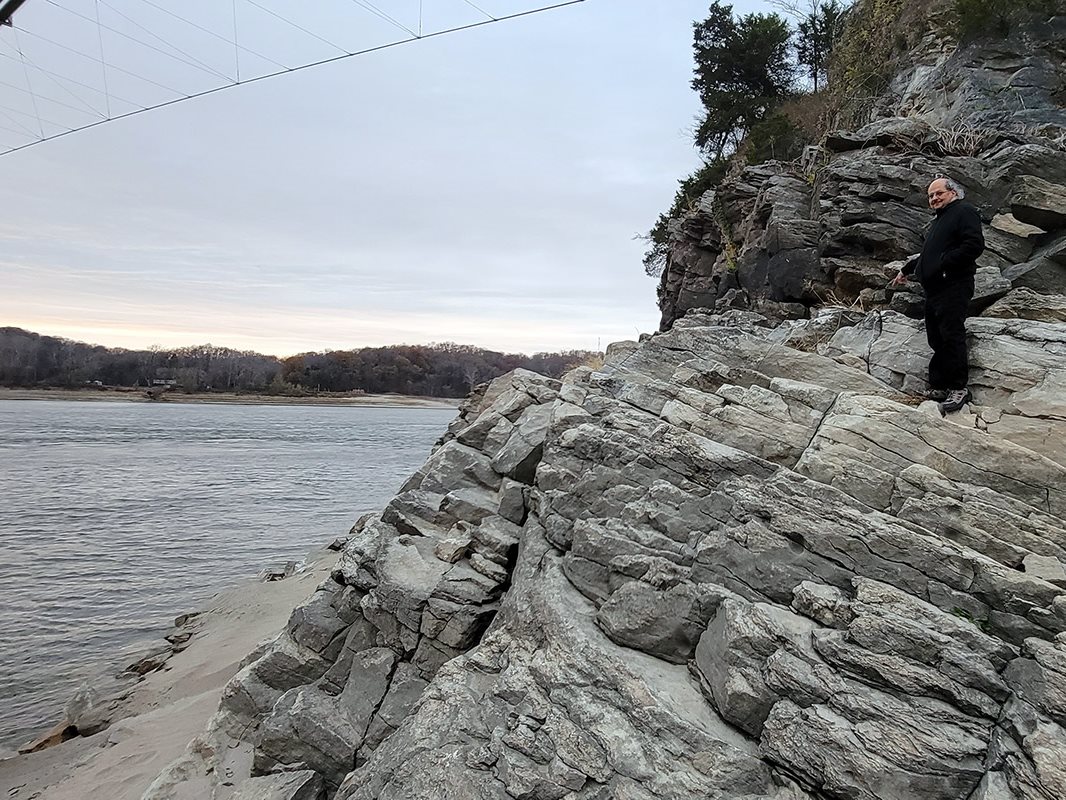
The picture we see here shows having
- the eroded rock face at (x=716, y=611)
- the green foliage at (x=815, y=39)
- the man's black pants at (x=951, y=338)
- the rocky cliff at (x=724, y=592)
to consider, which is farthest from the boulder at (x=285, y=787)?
the green foliage at (x=815, y=39)

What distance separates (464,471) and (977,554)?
6211 mm

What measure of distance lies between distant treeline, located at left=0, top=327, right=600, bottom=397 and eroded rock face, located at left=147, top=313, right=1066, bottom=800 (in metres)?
102

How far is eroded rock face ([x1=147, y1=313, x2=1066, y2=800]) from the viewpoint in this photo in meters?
4.42

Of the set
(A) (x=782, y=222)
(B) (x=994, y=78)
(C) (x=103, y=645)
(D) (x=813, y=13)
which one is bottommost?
(C) (x=103, y=645)

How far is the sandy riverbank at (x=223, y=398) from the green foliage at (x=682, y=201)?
96.0 m

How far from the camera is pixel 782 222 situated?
13117 millimetres

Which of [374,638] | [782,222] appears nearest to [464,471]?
[374,638]

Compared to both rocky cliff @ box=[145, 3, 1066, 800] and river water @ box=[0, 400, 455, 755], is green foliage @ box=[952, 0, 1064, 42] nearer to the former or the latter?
rocky cliff @ box=[145, 3, 1066, 800]

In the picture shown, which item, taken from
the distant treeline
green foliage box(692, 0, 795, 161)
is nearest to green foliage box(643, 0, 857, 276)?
green foliage box(692, 0, 795, 161)

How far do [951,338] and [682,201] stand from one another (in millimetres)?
20574

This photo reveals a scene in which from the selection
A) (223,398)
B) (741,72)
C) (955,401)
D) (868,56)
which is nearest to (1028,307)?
(955,401)

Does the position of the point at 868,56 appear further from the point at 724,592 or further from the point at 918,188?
the point at 724,592

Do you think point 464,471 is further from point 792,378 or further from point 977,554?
point 977,554

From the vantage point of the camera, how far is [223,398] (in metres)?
115
